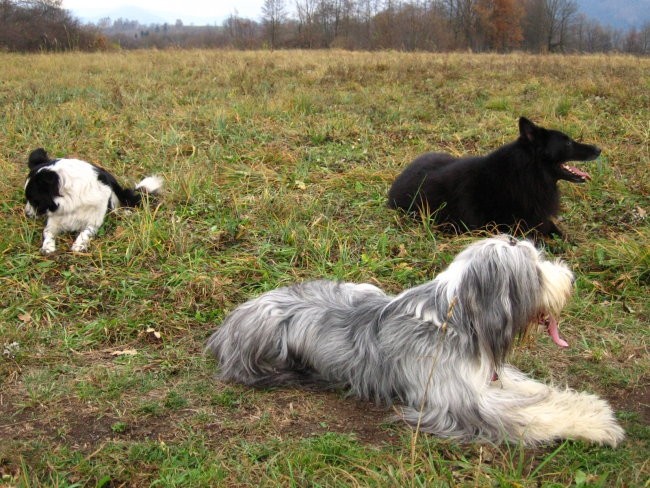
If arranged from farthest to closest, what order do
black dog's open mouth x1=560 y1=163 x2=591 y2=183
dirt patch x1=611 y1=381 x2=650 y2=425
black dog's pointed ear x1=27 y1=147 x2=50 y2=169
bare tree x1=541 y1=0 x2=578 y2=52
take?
bare tree x1=541 y1=0 x2=578 y2=52
black dog's pointed ear x1=27 y1=147 x2=50 y2=169
black dog's open mouth x1=560 y1=163 x2=591 y2=183
dirt patch x1=611 y1=381 x2=650 y2=425

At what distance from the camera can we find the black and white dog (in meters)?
5.51

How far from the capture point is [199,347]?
166 inches

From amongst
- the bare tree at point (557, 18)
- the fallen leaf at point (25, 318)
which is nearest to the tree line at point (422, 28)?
the bare tree at point (557, 18)

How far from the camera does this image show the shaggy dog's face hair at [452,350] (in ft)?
9.91

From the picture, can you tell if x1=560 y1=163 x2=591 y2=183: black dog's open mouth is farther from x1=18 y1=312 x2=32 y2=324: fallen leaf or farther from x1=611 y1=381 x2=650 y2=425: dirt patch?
x1=18 y1=312 x2=32 y2=324: fallen leaf

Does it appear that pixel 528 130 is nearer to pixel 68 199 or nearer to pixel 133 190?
pixel 133 190

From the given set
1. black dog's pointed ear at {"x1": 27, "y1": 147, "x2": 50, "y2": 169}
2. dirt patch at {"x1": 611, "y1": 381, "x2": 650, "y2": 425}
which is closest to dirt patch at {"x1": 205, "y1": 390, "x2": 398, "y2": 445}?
dirt patch at {"x1": 611, "y1": 381, "x2": 650, "y2": 425}

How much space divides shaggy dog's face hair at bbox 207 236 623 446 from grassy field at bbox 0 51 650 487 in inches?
4.7

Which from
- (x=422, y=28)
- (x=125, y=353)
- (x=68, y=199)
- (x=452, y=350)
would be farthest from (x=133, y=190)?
(x=422, y=28)

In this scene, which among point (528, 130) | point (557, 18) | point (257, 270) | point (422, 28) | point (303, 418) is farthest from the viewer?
point (557, 18)

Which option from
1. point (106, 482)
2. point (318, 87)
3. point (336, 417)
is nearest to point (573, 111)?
point (318, 87)

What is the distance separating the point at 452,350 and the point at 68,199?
13.0 feet

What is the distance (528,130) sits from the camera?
5480 mm

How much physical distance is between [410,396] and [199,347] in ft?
5.30
